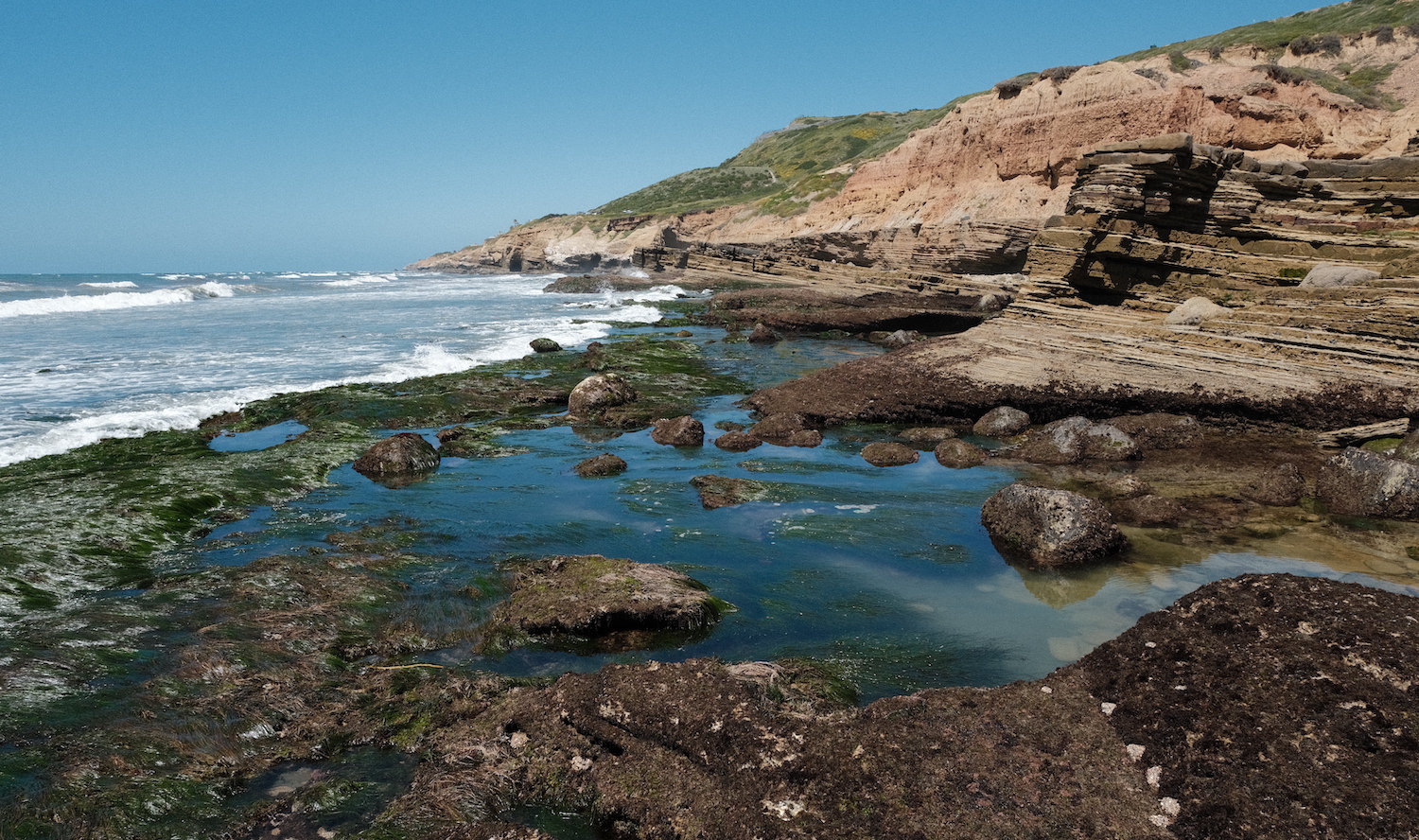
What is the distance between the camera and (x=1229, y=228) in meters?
→ 18.3

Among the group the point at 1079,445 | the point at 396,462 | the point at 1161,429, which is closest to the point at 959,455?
the point at 1079,445

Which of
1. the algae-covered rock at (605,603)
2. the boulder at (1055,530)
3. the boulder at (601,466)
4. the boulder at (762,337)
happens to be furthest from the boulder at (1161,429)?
the boulder at (762,337)

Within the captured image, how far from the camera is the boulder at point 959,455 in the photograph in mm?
12188

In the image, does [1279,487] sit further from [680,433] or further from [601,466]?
[601,466]

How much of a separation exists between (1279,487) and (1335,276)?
8.19 meters

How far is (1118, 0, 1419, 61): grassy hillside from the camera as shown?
1837 inches

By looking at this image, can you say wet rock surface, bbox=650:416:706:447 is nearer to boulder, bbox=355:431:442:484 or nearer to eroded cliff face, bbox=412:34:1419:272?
boulder, bbox=355:431:442:484

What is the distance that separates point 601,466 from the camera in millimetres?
11977

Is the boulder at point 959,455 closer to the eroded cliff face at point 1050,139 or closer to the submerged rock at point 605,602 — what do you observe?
the submerged rock at point 605,602

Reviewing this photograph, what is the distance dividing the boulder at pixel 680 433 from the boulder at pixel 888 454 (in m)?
3.24

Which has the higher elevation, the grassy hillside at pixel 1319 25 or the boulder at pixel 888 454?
the grassy hillside at pixel 1319 25

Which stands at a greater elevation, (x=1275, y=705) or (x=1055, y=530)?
(x=1275, y=705)

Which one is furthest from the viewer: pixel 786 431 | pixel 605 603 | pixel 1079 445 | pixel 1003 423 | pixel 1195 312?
pixel 1195 312

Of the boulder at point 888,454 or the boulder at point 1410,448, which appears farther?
the boulder at point 888,454
